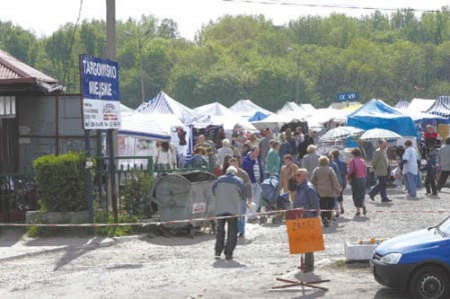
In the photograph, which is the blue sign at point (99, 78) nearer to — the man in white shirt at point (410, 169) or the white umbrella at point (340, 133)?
the man in white shirt at point (410, 169)

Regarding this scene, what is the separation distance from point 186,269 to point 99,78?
5.30 m

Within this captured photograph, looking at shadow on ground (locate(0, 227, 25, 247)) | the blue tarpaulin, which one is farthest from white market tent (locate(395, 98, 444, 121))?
shadow on ground (locate(0, 227, 25, 247))

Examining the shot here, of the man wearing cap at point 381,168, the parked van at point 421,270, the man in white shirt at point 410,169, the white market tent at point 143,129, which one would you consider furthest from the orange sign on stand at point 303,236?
the white market tent at point 143,129

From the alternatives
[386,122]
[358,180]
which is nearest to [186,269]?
[358,180]

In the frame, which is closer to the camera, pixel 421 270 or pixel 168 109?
pixel 421 270

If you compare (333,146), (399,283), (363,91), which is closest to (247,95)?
(363,91)

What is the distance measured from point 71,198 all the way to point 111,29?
3524 millimetres

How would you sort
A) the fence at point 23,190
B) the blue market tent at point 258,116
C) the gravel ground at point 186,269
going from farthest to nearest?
the blue market tent at point 258,116, the fence at point 23,190, the gravel ground at point 186,269

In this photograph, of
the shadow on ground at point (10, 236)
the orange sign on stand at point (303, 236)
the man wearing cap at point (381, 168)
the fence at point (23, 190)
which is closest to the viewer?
the orange sign on stand at point (303, 236)

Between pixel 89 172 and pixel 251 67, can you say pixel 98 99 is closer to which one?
pixel 89 172

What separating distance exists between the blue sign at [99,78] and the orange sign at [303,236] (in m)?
5.95

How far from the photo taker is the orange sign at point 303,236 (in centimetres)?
1177

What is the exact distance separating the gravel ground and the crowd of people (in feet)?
1.77

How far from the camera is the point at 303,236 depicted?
11.8 m
